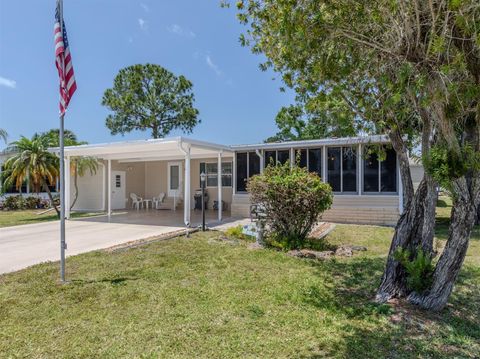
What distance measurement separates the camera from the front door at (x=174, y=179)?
653 inches

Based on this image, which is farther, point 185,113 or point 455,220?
point 185,113

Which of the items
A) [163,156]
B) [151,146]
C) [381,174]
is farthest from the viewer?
[163,156]

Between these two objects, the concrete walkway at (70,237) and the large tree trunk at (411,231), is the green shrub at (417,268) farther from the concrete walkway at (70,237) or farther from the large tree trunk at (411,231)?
the concrete walkway at (70,237)

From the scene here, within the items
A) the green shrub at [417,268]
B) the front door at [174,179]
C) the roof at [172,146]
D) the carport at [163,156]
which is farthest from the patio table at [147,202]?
the green shrub at [417,268]

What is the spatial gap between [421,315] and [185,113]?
22.7 meters

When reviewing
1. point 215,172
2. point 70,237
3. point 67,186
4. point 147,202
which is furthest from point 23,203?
point 70,237

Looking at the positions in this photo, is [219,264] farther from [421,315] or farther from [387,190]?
[387,190]

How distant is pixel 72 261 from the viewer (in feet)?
19.7

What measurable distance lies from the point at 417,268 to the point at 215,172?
→ 1229 cm

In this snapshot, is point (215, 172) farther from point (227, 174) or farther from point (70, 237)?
point (70, 237)

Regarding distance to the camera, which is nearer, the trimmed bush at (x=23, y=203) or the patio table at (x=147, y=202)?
the patio table at (x=147, y=202)

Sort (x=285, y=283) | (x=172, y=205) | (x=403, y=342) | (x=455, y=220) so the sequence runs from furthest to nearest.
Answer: (x=172, y=205)
(x=285, y=283)
(x=455, y=220)
(x=403, y=342)

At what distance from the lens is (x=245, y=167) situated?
13.5 m

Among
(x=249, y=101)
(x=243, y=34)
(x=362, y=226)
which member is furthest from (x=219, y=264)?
(x=249, y=101)
